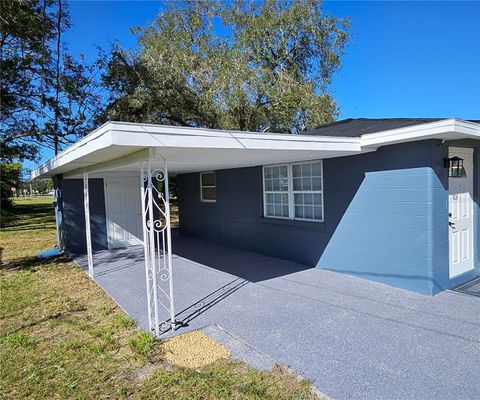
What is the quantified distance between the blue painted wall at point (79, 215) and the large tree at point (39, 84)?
202 inches

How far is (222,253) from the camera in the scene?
26.6 feet

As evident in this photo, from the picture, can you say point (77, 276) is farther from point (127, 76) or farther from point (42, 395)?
point (127, 76)

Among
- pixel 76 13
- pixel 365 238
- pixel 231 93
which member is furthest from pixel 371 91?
pixel 76 13

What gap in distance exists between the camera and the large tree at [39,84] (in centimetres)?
1043

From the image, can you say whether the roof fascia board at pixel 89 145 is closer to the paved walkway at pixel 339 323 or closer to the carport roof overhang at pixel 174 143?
the carport roof overhang at pixel 174 143

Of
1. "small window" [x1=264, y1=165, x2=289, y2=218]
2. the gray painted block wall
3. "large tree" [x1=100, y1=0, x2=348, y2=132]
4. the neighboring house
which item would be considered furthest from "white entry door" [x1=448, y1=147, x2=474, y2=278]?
"large tree" [x1=100, y1=0, x2=348, y2=132]

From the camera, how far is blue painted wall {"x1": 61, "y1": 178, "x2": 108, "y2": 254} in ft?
28.6

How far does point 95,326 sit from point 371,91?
14646 mm

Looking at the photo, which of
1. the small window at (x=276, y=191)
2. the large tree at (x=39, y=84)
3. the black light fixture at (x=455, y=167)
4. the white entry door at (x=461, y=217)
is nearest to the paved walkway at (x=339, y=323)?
the white entry door at (x=461, y=217)

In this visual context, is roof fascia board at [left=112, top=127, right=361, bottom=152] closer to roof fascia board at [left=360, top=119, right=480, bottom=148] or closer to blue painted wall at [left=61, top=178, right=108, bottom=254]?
roof fascia board at [left=360, top=119, right=480, bottom=148]

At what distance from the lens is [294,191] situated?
6773mm

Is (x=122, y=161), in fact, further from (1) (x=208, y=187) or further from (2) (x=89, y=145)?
(1) (x=208, y=187)

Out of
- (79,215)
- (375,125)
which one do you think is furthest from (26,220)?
(375,125)

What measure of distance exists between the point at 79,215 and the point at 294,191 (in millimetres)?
5868
